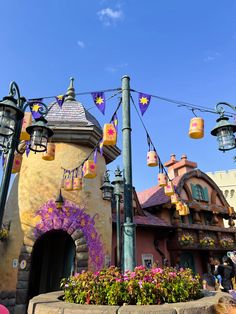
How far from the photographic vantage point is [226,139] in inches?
211

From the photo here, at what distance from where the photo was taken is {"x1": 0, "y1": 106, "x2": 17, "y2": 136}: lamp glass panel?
4.02 m

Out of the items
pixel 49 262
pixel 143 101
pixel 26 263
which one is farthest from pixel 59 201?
pixel 143 101

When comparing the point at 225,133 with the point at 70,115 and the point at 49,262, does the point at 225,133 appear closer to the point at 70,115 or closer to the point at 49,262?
the point at 70,115

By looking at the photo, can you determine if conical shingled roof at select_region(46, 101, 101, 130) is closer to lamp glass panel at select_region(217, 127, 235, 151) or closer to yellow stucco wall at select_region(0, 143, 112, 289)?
yellow stucco wall at select_region(0, 143, 112, 289)

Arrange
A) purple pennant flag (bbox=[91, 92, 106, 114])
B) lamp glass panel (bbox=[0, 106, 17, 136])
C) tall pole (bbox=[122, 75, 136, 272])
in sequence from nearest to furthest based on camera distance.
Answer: lamp glass panel (bbox=[0, 106, 17, 136])
tall pole (bbox=[122, 75, 136, 272])
purple pennant flag (bbox=[91, 92, 106, 114])

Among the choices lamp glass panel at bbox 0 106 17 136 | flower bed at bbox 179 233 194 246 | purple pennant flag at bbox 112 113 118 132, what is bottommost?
flower bed at bbox 179 233 194 246

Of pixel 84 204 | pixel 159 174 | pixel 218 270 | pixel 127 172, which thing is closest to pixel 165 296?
pixel 127 172

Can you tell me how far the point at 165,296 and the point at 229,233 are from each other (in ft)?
46.3

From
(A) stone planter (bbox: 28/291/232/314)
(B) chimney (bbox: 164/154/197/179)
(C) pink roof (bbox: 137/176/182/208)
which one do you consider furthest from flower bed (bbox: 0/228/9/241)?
(B) chimney (bbox: 164/154/197/179)

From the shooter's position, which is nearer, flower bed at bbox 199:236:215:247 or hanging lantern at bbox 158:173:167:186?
hanging lantern at bbox 158:173:167:186

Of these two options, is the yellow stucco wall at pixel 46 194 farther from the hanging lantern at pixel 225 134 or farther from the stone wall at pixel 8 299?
the hanging lantern at pixel 225 134

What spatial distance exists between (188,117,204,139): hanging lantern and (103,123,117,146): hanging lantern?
5.87ft

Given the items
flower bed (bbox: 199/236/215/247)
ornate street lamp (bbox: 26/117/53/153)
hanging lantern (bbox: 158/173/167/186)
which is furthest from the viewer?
flower bed (bbox: 199/236/215/247)

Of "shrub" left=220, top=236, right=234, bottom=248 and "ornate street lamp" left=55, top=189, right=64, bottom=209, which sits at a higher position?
"ornate street lamp" left=55, top=189, right=64, bottom=209
